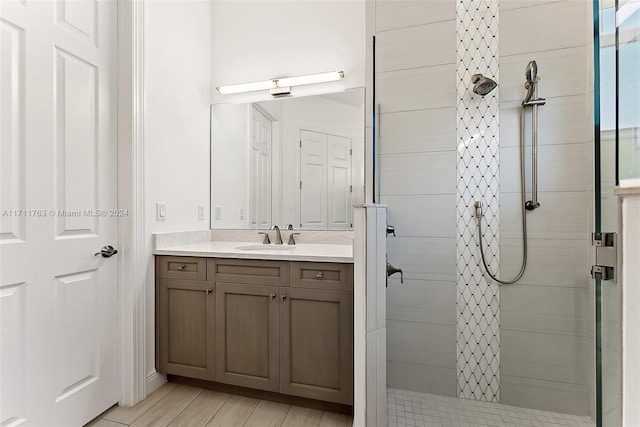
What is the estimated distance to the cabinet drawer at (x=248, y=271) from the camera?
65.8 inches

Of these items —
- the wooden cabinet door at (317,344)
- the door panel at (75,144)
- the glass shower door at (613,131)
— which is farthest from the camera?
the wooden cabinet door at (317,344)

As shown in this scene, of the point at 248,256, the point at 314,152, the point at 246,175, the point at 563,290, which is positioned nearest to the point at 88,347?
the point at 248,256

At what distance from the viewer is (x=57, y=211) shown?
1425 millimetres

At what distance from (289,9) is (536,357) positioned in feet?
9.17

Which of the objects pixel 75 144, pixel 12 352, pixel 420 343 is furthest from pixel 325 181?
pixel 12 352

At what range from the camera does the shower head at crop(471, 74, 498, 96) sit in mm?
1632

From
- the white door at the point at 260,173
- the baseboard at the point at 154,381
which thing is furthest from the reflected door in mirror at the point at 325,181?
the baseboard at the point at 154,381

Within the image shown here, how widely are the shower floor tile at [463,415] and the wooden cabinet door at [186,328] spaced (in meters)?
1.11

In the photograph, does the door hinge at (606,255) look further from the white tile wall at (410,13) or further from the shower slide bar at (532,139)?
the white tile wall at (410,13)

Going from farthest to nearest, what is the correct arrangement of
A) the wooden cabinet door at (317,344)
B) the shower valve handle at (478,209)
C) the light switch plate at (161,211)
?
the light switch plate at (161,211) < the shower valve handle at (478,209) < the wooden cabinet door at (317,344)

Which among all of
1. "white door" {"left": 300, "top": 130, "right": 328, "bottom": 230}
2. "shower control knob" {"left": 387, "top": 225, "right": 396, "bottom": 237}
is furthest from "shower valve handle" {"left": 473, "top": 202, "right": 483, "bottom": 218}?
"white door" {"left": 300, "top": 130, "right": 328, "bottom": 230}

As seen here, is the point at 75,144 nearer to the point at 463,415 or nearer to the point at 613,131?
the point at 613,131

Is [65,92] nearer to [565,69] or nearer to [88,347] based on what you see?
[88,347]

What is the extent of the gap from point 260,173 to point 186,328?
3.87 ft
